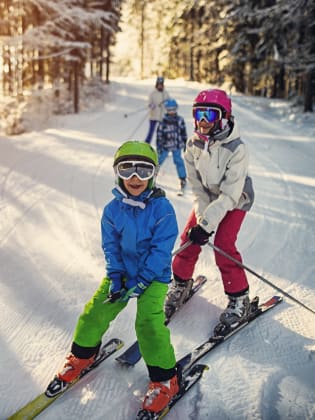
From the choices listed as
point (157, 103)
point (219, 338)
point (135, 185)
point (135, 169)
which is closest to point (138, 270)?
point (135, 185)

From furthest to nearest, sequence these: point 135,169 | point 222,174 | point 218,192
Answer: point 218,192
point 222,174
point 135,169

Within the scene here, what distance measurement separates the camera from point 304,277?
4609mm

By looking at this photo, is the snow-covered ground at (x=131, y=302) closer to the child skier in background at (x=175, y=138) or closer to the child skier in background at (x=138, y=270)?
the child skier in background at (x=138, y=270)

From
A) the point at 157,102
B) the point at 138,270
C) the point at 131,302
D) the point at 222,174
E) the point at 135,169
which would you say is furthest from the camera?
the point at 157,102

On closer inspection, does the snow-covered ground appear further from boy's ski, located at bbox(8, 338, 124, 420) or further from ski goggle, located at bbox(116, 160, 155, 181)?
ski goggle, located at bbox(116, 160, 155, 181)

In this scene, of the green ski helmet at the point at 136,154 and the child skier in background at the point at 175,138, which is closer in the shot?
the green ski helmet at the point at 136,154

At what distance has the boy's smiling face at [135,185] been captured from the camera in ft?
9.80

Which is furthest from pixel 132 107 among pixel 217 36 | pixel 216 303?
pixel 216 303

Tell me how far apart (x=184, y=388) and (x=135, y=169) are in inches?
66.0

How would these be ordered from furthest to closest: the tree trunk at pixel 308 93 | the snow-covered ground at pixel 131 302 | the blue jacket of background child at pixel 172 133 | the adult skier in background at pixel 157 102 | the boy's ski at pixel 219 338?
the tree trunk at pixel 308 93 → the adult skier in background at pixel 157 102 → the blue jacket of background child at pixel 172 133 → the boy's ski at pixel 219 338 → the snow-covered ground at pixel 131 302

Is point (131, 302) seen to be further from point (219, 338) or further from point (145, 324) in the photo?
point (145, 324)

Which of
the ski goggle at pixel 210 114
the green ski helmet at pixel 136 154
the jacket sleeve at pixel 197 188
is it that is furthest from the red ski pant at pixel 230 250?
the green ski helmet at pixel 136 154

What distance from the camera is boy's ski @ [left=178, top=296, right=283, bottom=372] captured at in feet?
10.7

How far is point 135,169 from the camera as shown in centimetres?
295
